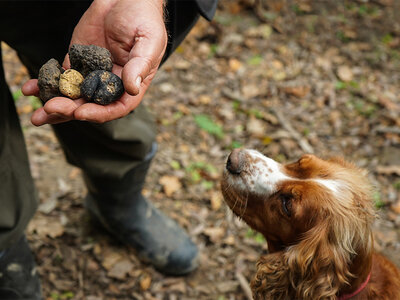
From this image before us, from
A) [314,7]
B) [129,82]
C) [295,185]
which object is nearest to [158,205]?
[295,185]

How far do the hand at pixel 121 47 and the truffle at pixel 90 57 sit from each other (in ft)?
0.35

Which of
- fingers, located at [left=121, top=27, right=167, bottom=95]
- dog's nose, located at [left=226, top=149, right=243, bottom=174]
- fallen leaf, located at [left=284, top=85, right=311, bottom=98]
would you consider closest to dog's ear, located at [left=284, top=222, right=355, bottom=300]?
dog's nose, located at [left=226, top=149, right=243, bottom=174]

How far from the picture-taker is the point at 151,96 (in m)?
5.12

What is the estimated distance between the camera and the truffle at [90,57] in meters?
2.25

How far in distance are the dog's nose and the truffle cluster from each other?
954 millimetres

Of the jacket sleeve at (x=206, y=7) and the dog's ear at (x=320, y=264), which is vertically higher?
the jacket sleeve at (x=206, y=7)

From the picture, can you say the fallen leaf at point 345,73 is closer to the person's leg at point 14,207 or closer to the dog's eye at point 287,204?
the dog's eye at point 287,204

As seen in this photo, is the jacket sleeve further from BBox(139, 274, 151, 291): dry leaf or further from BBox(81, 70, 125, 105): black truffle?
BBox(139, 274, 151, 291): dry leaf

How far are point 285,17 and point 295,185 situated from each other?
178 inches

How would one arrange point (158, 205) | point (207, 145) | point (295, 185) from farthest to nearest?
1. point (207, 145)
2. point (158, 205)
3. point (295, 185)

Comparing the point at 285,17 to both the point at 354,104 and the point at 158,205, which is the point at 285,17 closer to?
the point at 354,104

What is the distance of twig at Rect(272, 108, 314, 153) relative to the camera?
4.63 metres

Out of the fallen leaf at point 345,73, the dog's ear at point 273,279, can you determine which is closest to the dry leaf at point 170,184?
the dog's ear at point 273,279

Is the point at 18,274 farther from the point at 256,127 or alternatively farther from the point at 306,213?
the point at 256,127
